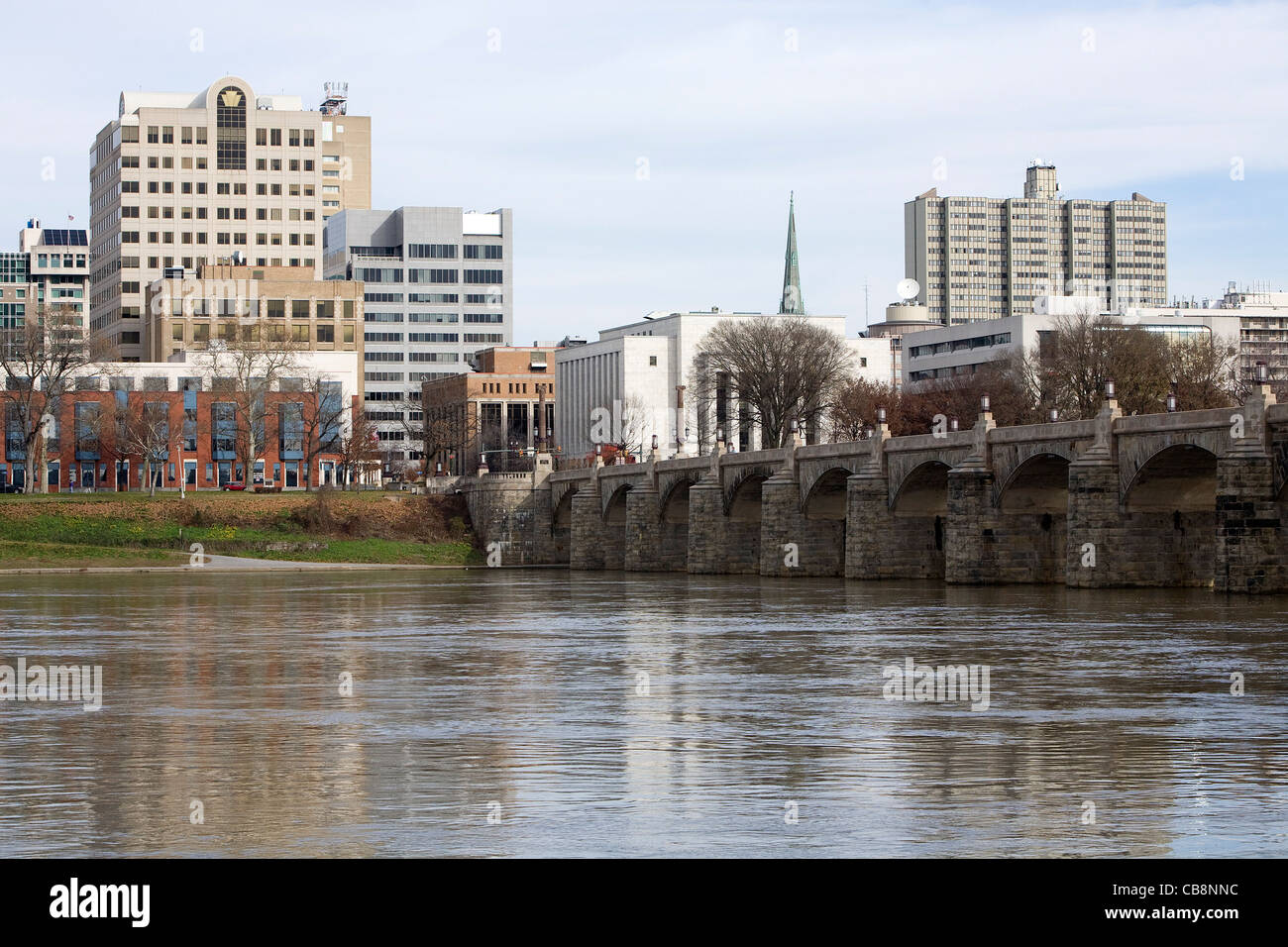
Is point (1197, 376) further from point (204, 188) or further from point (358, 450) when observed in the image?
point (204, 188)

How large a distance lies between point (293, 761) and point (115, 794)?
9.63 feet

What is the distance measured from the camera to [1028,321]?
179m

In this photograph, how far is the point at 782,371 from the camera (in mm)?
143125

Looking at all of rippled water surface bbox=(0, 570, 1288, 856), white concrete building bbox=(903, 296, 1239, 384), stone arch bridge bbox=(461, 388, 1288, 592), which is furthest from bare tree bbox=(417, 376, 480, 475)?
rippled water surface bbox=(0, 570, 1288, 856)

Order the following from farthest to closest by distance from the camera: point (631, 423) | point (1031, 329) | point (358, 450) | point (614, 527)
→ 1. point (631, 423)
2. point (1031, 329)
3. point (358, 450)
4. point (614, 527)

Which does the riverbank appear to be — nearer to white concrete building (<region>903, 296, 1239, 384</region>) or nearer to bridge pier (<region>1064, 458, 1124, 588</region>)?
bridge pier (<region>1064, 458, 1124, 588</region>)

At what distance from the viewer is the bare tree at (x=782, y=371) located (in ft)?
466

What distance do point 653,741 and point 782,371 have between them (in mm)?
119425

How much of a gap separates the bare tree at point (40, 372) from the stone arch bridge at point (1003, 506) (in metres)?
44.8

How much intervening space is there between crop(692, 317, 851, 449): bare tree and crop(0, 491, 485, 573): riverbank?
1135 inches

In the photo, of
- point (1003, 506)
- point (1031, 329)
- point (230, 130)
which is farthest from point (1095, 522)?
point (230, 130)

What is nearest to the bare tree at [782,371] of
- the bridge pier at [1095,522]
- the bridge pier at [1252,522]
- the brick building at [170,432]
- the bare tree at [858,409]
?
the bare tree at [858,409]
